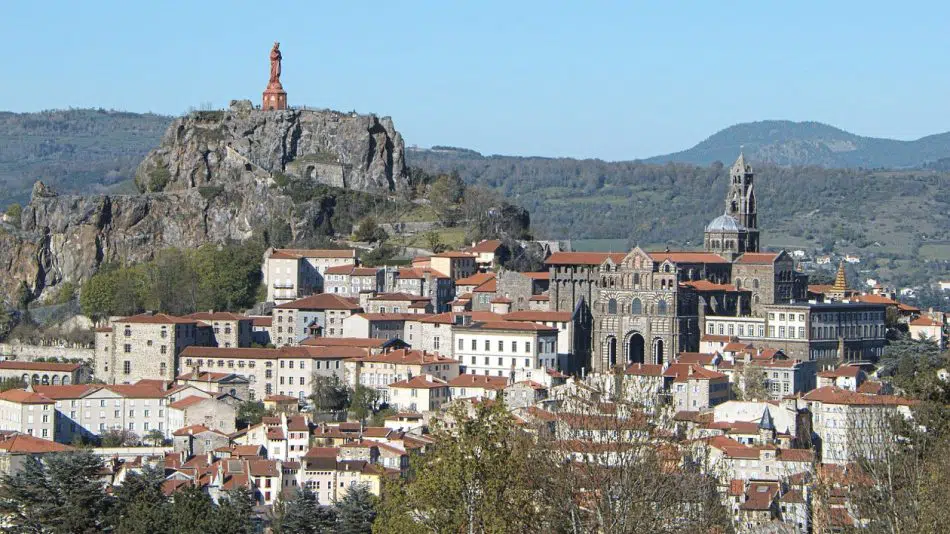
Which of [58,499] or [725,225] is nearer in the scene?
[58,499]

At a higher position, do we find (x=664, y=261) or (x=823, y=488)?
(x=664, y=261)

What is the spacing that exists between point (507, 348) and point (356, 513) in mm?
20827

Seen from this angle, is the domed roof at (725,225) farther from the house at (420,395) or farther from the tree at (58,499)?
the tree at (58,499)

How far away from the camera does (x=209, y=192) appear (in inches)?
4060

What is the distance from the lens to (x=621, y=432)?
2870cm

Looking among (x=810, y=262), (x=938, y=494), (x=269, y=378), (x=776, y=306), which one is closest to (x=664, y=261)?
(x=776, y=306)

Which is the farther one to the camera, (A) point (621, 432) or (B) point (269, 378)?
(B) point (269, 378)

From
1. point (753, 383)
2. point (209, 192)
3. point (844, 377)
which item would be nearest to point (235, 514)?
point (753, 383)

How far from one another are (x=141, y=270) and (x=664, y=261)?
2875cm

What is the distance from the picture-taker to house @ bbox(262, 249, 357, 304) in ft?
298

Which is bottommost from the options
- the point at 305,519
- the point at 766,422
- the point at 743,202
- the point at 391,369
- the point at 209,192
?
the point at 305,519

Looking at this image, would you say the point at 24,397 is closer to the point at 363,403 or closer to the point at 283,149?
the point at 363,403

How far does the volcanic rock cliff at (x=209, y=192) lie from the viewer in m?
102

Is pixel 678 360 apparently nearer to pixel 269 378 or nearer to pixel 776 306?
pixel 776 306
